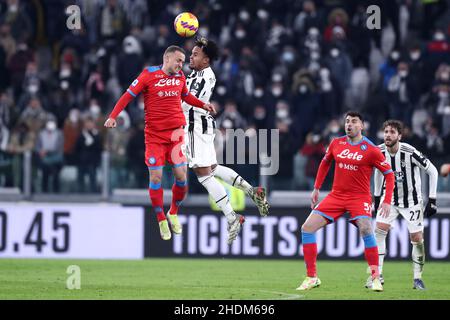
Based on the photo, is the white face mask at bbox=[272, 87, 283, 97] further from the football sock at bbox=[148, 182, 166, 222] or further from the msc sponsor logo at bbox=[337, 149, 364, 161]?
the msc sponsor logo at bbox=[337, 149, 364, 161]

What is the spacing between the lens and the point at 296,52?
24641mm

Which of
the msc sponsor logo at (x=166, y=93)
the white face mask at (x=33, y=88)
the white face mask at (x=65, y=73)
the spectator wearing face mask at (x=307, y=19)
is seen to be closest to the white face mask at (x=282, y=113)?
the spectator wearing face mask at (x=307, y=19)

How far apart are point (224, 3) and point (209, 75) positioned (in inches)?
411

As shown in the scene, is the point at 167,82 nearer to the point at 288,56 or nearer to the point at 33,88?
the point at 33,88

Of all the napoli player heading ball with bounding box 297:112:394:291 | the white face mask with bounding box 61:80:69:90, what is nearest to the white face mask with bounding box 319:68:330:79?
the white face mask with bounding box 61:80:69:90

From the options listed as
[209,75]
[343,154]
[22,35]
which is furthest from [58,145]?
[343,154]

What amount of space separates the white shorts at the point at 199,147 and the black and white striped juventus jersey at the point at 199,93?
0.09m

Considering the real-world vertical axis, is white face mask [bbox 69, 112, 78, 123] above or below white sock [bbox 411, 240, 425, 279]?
above

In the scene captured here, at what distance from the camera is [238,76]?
2372cm

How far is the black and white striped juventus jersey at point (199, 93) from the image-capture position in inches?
621

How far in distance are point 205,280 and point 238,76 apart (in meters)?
7.52

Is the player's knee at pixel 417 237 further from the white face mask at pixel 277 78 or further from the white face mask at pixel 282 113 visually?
the white face mask at pixel 277 78

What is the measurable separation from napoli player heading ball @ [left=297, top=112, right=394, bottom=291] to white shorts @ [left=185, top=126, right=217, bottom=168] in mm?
1974

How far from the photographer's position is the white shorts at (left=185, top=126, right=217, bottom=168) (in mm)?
15883
